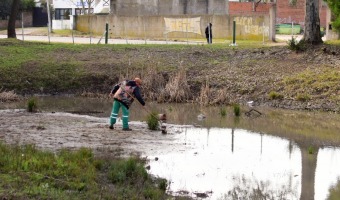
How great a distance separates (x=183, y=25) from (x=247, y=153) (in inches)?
1685

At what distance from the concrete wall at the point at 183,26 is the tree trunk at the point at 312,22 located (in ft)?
69.1

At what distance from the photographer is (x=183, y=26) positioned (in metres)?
60.7

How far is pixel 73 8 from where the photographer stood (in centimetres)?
9925

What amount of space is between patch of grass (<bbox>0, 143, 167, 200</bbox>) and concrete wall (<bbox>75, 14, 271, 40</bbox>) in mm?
Result: 42991

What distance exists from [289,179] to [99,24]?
5129 centimetres

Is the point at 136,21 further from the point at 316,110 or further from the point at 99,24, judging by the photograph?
the point at 316,110

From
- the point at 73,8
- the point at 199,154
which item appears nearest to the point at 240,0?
the point at 73,8

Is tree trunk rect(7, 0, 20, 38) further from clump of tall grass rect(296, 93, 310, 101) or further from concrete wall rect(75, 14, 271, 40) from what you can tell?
clump of tall grass rect(296, 93, 310, 101)

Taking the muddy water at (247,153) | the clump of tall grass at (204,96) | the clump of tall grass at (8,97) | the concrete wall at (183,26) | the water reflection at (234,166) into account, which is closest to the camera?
the water reflection at (234,166)

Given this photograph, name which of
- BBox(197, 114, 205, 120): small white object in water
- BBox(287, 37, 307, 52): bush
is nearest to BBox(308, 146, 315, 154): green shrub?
BBox(197, 114, 205, 120): small white object in water

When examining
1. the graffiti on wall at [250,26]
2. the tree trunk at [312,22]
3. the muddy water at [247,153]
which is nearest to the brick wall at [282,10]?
the graffiti on wall at [250,26]

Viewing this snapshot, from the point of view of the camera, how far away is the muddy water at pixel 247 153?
1462 cm

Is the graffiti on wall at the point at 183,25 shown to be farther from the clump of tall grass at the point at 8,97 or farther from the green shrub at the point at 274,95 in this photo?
the clump of tall grass at the point at 8,97

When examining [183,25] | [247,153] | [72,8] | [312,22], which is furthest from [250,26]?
[72,8]
